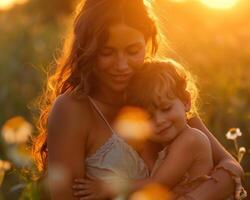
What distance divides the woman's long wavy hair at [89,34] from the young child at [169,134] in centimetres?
20

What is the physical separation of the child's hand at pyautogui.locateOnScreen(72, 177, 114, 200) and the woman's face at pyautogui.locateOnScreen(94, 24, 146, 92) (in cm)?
43

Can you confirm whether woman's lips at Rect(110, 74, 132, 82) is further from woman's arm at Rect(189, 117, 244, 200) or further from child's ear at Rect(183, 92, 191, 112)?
woman's arm at Rect(189, 117, 244, 200)

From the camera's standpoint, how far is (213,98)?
5594 millimetres

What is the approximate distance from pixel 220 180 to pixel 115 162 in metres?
0.47

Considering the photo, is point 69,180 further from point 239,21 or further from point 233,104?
point 239,21

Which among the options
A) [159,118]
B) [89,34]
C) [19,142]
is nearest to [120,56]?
[89,34]

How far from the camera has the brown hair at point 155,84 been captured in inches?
143

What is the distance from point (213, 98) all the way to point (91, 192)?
2188 mm

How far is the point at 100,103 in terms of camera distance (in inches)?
148

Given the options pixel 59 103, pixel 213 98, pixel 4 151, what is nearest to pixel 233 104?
pixel 213 98

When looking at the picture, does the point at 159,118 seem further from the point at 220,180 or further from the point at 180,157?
the point at 220,180

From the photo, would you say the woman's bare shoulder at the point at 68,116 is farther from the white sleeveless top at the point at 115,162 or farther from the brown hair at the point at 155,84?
the brown hair at the point at 155,84

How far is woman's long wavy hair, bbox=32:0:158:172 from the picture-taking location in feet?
11.9

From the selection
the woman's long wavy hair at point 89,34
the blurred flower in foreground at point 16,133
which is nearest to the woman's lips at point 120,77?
the woman's long wavy hair at point 89,34
